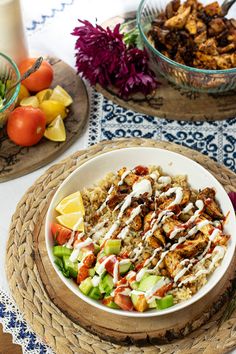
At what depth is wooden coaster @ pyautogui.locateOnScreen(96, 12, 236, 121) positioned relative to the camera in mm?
2357

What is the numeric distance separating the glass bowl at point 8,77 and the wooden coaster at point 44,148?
0.11m

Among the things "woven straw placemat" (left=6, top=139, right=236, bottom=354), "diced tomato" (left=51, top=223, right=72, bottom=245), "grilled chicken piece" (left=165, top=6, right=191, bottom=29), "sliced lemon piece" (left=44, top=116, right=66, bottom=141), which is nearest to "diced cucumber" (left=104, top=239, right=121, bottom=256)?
"diced tomato" (left=51, top=223, right=72, bottom=245)

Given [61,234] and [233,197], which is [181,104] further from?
[61,234]

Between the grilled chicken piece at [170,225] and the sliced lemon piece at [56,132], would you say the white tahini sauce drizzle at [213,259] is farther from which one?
the sliced lemon piece at [56,132]

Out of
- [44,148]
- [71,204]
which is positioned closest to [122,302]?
[71,204]

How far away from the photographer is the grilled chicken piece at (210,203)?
1.94 m

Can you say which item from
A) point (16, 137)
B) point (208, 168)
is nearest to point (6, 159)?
point (16, 137)

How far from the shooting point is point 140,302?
5.77ft

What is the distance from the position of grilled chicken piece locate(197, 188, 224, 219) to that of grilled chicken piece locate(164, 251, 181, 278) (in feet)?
0.61

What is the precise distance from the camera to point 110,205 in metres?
1.98

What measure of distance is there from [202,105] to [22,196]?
76 cm

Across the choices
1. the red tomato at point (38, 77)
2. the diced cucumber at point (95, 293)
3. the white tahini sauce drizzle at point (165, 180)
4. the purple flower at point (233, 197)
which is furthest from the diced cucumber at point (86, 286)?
the red tomato at point (38, 77)

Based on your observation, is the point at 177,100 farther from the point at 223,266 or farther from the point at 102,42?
the point at 223,266

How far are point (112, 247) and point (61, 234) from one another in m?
0.16
